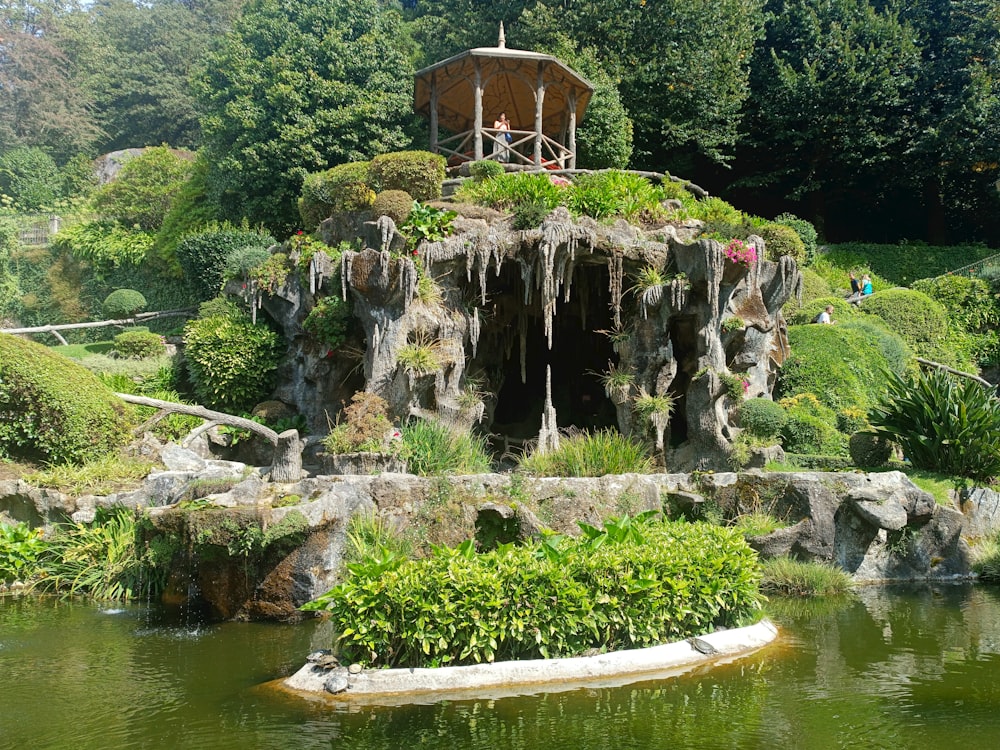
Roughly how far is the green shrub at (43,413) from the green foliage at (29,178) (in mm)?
27629

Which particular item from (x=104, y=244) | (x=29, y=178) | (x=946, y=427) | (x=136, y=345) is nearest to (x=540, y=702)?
(x=946, y=427)

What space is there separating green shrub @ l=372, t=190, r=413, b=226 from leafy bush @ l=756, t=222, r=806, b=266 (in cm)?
715

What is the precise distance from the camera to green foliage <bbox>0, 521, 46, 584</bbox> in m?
11.7

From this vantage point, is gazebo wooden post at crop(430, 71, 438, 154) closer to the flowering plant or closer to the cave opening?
the cave opening

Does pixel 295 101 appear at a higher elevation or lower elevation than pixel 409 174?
higher

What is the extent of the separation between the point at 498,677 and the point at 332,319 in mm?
10737

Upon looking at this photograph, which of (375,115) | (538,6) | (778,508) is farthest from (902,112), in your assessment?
(778,508)

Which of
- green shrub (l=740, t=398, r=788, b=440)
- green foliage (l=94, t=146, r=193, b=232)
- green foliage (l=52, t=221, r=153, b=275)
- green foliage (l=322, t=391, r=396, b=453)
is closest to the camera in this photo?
green foliage (l=322, t=391, r=396, b=453)

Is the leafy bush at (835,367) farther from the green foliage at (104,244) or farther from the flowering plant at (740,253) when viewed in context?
the green foliage at (104,244)

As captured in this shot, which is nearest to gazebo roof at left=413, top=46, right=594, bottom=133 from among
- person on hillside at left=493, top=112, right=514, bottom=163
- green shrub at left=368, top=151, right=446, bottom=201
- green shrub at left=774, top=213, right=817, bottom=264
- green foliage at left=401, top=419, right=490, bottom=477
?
person on hillside at left=493, top=112, right=514, bottom=163

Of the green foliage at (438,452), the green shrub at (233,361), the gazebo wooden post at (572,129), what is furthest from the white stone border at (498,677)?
the gazebo wooden post at (572,129)

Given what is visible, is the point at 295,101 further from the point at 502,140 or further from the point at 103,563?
the point at 103,563

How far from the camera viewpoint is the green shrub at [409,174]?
55.2 ft

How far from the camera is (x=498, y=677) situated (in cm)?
680
